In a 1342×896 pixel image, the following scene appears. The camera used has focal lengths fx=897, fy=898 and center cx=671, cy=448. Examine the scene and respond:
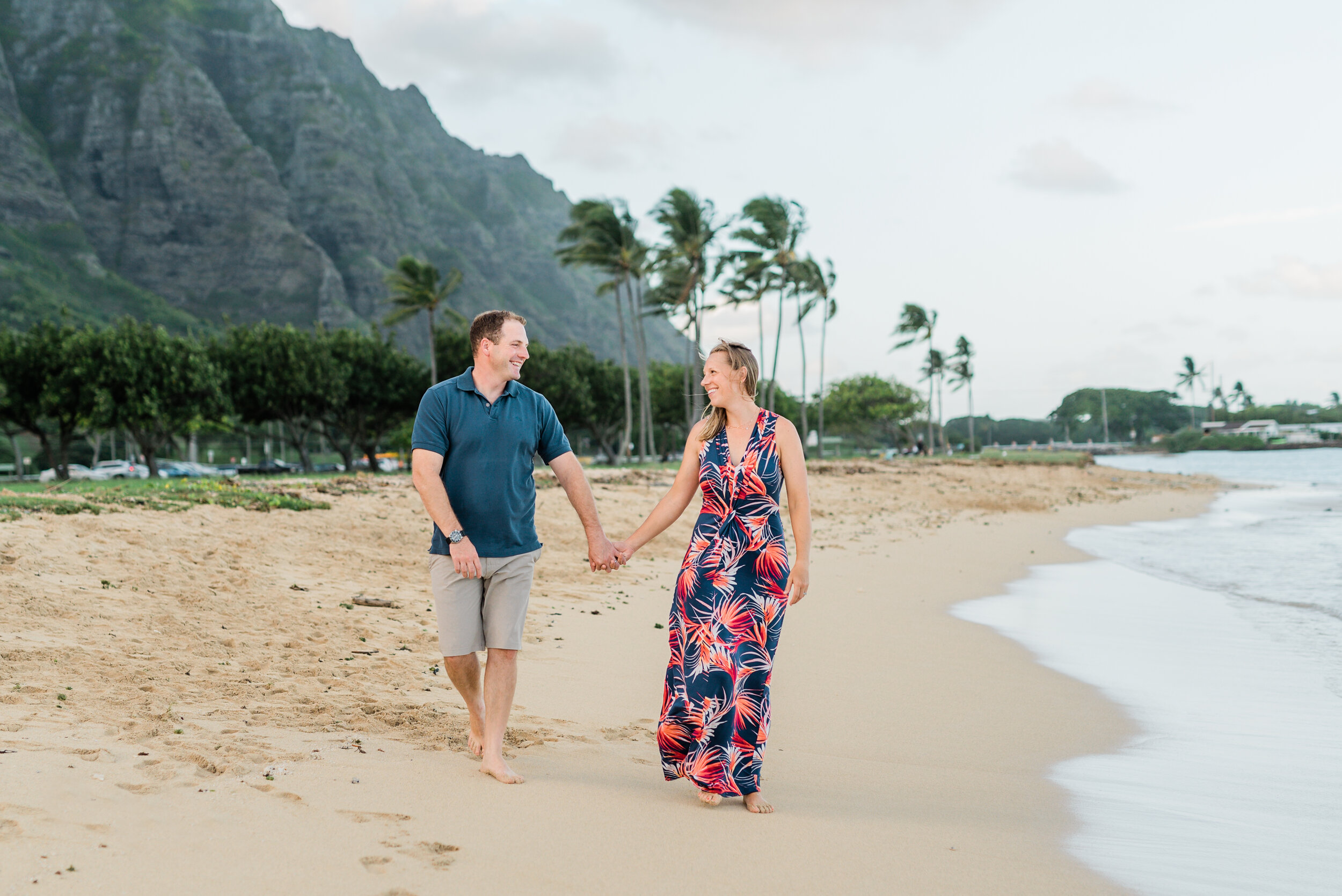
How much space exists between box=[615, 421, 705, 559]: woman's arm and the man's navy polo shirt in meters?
0.49

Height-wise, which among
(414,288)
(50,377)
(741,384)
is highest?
(414,288)

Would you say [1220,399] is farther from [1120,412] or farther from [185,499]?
[185,499]

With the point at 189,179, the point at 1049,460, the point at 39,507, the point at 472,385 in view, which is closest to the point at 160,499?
the point at 39,507

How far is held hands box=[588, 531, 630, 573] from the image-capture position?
3.93m

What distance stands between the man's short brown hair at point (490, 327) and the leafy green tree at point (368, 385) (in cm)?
4028

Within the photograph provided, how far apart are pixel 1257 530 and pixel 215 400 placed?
35369mm

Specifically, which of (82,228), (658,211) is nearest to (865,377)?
(658,211)

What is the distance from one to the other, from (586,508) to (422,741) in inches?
51.0

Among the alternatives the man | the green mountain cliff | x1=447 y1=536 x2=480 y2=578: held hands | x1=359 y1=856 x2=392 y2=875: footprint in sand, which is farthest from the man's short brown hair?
the green mountain cliff

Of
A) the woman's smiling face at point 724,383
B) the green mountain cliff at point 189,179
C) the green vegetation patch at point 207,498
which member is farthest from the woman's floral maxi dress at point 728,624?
the green mountain cliff at point 189,179

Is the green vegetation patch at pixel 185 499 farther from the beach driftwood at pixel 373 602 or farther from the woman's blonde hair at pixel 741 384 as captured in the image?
the woman's blonde hair at pixel 741 384

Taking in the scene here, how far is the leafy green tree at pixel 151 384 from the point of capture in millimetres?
32994

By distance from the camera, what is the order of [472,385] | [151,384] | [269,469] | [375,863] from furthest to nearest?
[269,469]
[151,384]
[472,385]
[375,863]

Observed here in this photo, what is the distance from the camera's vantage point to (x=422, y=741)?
4035 millimetres
